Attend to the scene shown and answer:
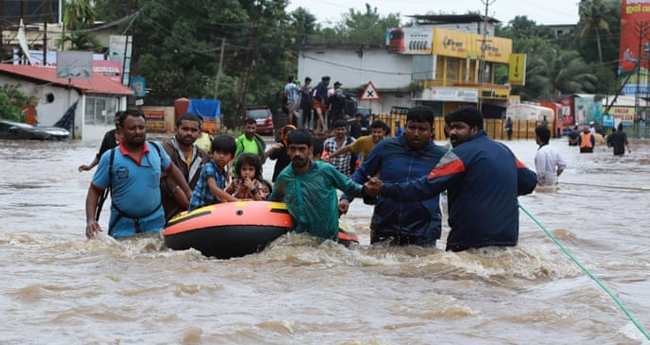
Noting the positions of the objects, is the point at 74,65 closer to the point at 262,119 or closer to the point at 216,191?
the point at 262,119

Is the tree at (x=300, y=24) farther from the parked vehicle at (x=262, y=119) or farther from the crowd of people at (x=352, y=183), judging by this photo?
the crowd of people at (x=352, y=183)

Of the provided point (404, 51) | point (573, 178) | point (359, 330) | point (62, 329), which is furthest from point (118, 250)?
point (404, 51)

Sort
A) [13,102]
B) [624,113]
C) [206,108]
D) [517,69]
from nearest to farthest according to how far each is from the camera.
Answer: [13,102] → [206,108] → [517,69] → [624,113]

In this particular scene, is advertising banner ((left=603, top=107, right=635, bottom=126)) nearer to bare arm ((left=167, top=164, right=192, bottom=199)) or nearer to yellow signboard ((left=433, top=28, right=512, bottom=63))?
yellow signboard ((left=433, top=28, right=512, bottom=63))

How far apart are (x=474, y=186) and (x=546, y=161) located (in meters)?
11.2

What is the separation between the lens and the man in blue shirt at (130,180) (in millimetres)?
8242

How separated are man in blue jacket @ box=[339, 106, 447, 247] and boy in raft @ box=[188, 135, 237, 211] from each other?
51.8 inches

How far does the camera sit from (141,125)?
324 inches

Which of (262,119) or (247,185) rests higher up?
(247,185)

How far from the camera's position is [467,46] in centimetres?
7175

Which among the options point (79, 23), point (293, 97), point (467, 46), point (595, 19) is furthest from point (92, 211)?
point (595, 19)

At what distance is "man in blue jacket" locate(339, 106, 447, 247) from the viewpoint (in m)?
8.18

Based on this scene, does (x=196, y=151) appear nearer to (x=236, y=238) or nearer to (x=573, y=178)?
(x=236, y=238)

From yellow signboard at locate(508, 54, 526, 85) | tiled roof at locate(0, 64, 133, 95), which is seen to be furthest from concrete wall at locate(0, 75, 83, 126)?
yellow signboard at locate(508, 54, 526, 85)
